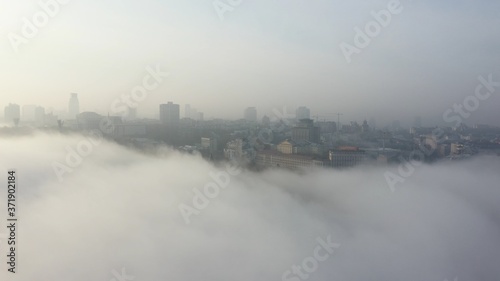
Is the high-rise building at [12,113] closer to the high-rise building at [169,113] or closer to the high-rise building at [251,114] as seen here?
the high-rise building at [169,113]

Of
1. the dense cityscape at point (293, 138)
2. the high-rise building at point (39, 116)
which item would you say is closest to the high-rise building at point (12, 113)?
the high-rise building at point (39, 116)

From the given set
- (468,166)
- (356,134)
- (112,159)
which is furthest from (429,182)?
(112,159)

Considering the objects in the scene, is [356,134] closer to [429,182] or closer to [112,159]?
[429,182]

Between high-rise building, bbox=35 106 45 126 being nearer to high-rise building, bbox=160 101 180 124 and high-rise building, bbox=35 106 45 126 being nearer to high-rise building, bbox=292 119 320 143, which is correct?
high-rise building, bbox=160 101 180 124
